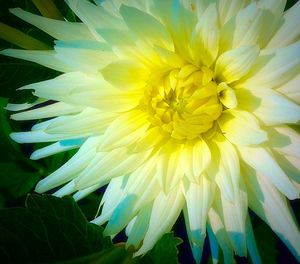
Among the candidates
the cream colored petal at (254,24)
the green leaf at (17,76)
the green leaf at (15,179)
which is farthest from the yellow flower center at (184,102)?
the green leaf at (15,179)

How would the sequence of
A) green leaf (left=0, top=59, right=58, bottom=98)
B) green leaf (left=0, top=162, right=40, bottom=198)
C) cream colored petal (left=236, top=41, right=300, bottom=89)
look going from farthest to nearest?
green leaf (left=0, top=162, right=40, bottom=198)
green leaf (left=0, top=59, right=58, bottom=98)
cream colored petal (left=236, top=41, right=300, bottom=89)

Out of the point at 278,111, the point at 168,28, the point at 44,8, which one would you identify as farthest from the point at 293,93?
the point at 44,8

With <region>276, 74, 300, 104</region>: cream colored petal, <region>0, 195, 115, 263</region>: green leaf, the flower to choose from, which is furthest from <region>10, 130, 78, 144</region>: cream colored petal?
<region>276, 74, 300, 104</region>: cream colored petal

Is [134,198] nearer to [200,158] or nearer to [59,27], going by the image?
[200,158]

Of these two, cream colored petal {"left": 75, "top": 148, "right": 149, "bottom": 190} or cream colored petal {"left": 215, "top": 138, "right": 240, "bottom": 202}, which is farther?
cream colored petal {"left": 75, "top": 148, "right": 149, "bottom": 190}

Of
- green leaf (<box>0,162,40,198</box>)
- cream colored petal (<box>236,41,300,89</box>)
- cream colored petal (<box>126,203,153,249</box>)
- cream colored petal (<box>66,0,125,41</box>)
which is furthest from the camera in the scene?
green leaf (<box>0,162,40,198</box>)

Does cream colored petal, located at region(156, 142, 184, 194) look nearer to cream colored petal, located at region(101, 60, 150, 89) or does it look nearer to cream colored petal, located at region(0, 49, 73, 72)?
cream colored petal, located at region(101, 60, 150, 89)

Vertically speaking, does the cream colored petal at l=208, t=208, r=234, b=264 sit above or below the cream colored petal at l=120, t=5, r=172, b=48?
below

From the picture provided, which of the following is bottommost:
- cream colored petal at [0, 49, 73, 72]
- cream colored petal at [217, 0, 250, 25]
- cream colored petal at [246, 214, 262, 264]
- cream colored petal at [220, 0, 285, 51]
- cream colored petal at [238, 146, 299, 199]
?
cream colored petal at [246, 214, 262, 264]
